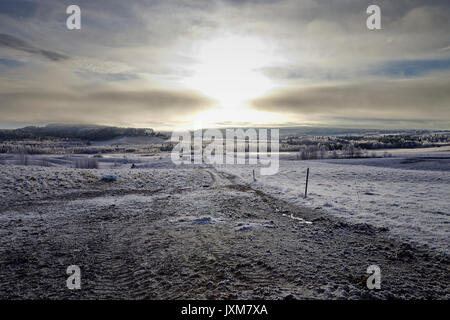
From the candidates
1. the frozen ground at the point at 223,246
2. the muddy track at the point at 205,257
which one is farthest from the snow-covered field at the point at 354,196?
the muddy track at the point at 205,257

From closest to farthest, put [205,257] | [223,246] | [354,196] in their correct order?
[205,257]
[223,246]
[354,196]

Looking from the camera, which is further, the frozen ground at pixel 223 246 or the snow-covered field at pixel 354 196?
the snow-covered field at pixel 354 196

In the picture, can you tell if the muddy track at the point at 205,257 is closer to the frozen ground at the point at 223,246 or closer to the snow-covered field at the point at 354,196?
the frozen ground at the point at 223,246

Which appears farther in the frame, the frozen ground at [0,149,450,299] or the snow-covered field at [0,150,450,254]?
the snow-covered field at [0,150,450,254]

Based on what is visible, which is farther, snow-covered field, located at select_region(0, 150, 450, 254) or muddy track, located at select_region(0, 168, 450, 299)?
snow-covered field, located at select_region(0, 150, 450, 254)

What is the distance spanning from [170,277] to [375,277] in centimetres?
494

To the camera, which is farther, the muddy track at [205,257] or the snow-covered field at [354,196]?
the snow-covered field at [354,196]

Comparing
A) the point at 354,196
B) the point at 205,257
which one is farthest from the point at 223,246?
the point at 354,196

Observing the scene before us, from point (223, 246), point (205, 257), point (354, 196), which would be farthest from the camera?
point (354, 196)

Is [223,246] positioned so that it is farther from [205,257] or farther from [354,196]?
[354,196]

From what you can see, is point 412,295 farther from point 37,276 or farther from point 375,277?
point 37,276

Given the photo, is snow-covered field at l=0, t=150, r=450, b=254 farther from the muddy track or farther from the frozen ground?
the muddy track

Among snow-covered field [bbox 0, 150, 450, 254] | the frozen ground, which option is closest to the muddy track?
the frozen ground

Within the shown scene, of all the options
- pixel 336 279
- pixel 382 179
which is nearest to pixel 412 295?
pixel 336 279
